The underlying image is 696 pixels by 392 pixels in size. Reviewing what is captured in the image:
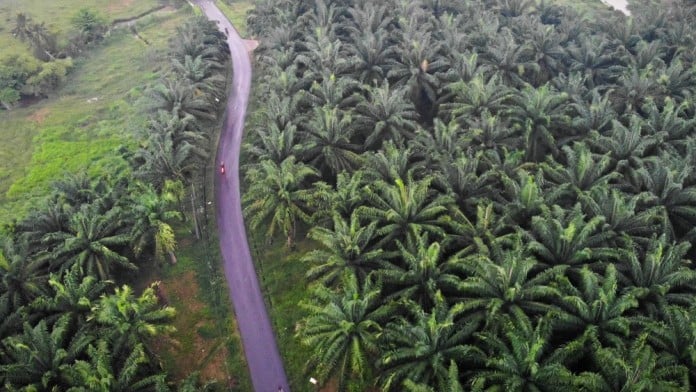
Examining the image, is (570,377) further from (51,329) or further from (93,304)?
(51,329)

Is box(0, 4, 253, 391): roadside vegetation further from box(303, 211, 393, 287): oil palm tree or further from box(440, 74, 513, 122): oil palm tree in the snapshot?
box(440, 74, 513, 122): oil palm tree

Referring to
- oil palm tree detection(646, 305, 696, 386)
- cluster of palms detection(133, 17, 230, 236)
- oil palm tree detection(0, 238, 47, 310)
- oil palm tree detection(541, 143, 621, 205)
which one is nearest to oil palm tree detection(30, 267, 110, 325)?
oil palm tree detection(0, 238, 47, 310)

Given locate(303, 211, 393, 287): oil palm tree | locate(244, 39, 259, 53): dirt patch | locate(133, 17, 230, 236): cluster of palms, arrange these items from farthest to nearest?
locate(244, 39, 259, 53): dirt patch, locate(133, 17, 230, 236): cluster of palms, locate(303, 211, 393, 287): oil palm tree

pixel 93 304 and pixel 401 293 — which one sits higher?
pixel 401 293

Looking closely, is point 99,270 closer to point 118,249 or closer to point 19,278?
point 118,249

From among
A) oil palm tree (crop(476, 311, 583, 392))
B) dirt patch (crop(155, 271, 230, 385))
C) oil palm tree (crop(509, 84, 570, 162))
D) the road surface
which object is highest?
the road surface

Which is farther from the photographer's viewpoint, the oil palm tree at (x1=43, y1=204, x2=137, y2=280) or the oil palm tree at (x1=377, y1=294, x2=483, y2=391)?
the oil palm tree at (x1=43, y1=204, x2=137, y2=280)

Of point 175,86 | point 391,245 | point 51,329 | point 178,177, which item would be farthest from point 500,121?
point 51,329

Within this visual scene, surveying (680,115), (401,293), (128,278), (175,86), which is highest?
(680,115)
